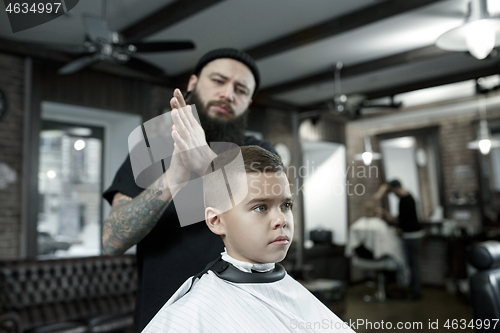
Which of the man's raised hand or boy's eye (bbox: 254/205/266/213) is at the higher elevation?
the man's raised hand

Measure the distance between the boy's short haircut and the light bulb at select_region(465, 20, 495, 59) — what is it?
1.94 meters

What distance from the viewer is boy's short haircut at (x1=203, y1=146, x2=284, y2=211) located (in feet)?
2.79

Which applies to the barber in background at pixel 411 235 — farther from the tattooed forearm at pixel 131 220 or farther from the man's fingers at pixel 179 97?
the man's fingers at pixel 179 97

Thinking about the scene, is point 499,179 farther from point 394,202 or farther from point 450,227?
point 394,202

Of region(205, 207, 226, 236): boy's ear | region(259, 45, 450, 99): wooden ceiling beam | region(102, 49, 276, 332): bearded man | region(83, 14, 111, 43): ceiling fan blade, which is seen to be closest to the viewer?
region(205, 207, 226, 236): boy's ear

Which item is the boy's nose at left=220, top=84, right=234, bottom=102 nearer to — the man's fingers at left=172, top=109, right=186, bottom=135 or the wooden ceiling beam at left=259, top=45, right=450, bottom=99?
the man's fingers at left=172, top=109, right=186, bottom=135

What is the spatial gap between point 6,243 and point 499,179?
23.7 feet

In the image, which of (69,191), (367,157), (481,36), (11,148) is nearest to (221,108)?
(481,36)

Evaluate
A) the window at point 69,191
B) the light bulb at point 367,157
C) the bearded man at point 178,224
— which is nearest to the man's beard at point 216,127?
the bearded man at point 178,224

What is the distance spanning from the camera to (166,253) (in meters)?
1.16

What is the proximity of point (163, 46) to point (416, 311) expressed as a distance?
481 cm

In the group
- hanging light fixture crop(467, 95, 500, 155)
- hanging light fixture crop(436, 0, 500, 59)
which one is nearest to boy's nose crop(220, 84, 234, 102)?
hanging light fixture crop(436, 0, 500, 59)

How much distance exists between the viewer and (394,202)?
24.5 ft

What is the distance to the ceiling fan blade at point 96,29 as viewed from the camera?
103 inches
